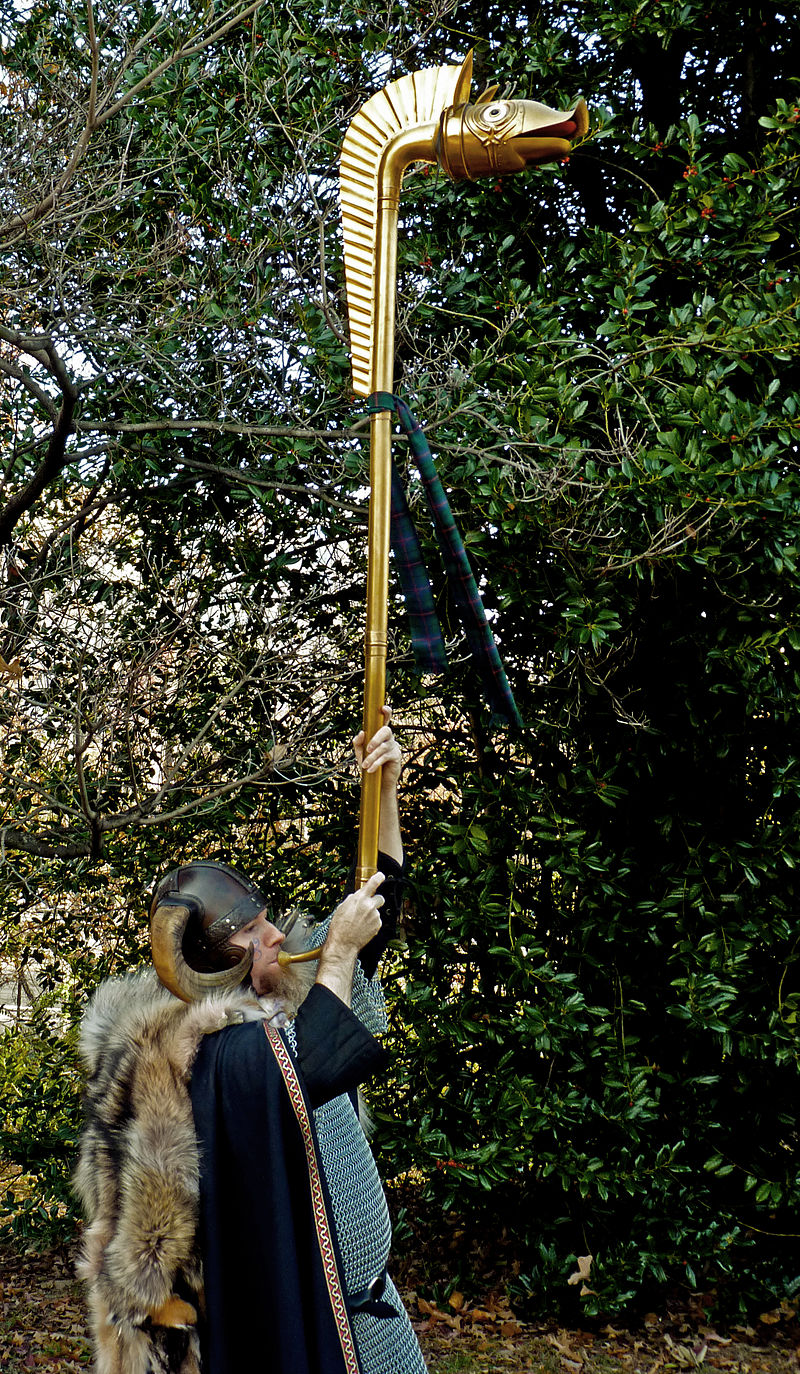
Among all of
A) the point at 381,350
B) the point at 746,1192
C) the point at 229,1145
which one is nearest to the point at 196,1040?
the point at 229,1145

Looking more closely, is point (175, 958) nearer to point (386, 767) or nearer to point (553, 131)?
point (386, 767)

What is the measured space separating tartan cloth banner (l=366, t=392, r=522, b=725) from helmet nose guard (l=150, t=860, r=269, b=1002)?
65 centimetres

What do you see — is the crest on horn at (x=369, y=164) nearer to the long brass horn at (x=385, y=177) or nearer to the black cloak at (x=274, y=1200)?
the long brass horn at (x=385, y=177)

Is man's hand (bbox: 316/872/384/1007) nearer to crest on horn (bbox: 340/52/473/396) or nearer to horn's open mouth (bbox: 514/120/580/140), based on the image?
crest on horn (bbox: 340/52/473/396)

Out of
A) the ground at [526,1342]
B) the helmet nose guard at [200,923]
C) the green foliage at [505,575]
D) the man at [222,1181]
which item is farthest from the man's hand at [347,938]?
the ground at [526,1342]

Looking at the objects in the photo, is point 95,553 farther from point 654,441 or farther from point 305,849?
point 654,441

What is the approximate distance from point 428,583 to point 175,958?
3.24ft

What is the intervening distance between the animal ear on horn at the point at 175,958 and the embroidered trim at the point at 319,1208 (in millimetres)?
236

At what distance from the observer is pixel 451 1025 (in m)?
4.33

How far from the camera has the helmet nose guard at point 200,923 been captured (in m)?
2.31

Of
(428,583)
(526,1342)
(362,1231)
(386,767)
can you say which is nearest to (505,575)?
(428,583)

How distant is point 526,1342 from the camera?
14.5 feet

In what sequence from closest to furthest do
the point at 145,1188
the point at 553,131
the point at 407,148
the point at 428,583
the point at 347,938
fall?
the point at 145,1188 → the point at 347,938 → the point at 553,131 → the point at 407,148 → the point at 428,583

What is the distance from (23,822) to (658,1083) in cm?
257
